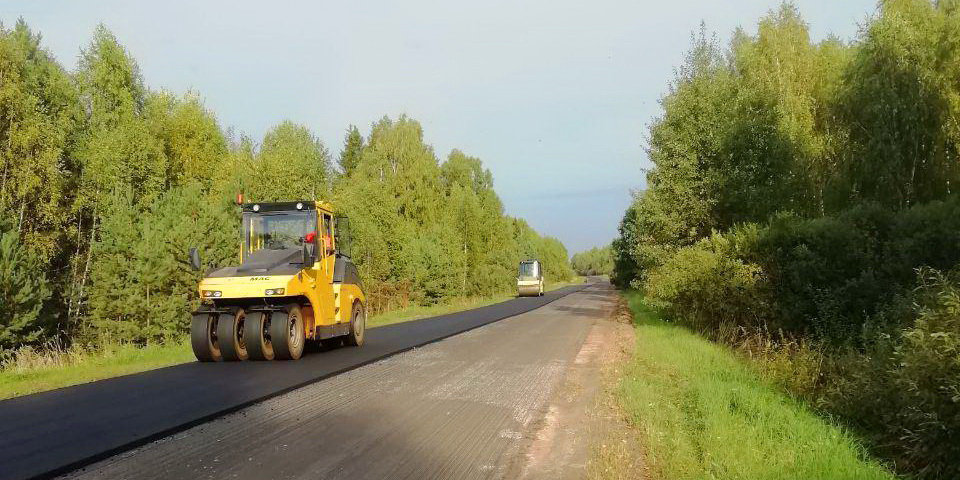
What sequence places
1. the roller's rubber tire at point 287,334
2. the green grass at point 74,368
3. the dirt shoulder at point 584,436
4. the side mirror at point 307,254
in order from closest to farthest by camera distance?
1. the dirt shoulder at point 584,436
2. the green grass at point 74,368
3. the roller's rubber tire at point 287,334
4. the side mirror at point 307,254

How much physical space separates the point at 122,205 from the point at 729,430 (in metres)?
26.7

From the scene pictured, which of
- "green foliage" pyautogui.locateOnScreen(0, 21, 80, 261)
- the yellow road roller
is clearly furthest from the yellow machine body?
the yellow road roller

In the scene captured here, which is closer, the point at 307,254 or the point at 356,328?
the point at 307,254

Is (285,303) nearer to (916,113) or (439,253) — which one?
(916,113)

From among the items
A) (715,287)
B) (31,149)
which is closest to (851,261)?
(715,287)

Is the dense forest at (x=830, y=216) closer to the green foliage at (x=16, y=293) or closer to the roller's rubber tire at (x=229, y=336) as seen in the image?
the roller's rubber tire at (x=229, y=336)

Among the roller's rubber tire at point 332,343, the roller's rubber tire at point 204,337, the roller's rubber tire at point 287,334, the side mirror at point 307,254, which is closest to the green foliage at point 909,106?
the roller's rubber tire at point 332,343

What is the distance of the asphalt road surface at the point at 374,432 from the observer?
16.0 ft

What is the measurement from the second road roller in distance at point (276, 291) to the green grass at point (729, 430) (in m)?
6.19

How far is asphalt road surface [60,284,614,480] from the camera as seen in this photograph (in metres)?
4.87

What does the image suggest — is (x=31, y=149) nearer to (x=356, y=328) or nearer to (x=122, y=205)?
(x=122, y=205)

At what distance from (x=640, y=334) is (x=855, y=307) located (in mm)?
5667

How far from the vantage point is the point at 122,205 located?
2509 cm

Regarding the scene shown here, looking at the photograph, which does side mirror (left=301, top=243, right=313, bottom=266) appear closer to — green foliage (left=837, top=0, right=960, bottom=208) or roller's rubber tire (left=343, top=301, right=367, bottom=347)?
roller's rubber tire (left=343, top=301, right=367, bottom=347)
